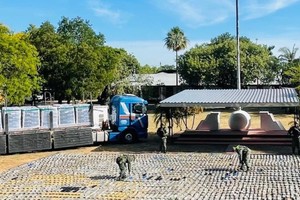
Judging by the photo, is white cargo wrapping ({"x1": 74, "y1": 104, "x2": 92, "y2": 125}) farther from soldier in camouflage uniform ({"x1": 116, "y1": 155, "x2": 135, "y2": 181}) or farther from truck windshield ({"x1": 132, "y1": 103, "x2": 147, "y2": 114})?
soldier in camouflage uniform ({"x1": 116, "y1": 155, "x2": 135, "y2": 181})

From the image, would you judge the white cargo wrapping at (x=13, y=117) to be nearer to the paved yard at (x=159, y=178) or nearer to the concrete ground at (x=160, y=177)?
the concrete ground at (x=160, y=177)

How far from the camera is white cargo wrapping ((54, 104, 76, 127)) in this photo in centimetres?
2462

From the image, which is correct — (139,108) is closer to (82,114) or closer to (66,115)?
(82,114)

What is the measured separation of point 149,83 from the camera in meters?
63.2

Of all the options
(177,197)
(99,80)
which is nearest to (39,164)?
(177,197)

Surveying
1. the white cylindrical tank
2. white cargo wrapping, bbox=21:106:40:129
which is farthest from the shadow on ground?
white cargo wrapping, bbox=21:106:40:129

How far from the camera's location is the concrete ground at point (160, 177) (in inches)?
536

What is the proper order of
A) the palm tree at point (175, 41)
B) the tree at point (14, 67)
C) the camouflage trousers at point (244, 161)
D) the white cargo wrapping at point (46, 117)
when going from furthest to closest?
the palm tree at point (175, 41)
the tree at point (14, 67)
the white cargo wrapping at point (46, 117)
the camouflage trousers at point (244, 161)

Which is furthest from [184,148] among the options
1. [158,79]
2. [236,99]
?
[158,79]

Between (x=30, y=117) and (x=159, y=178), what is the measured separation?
34.2ft

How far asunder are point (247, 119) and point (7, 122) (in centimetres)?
1318

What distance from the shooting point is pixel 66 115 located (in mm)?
24797

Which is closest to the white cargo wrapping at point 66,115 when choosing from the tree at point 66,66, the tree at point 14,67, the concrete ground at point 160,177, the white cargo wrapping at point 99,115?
the white cargo wrapping at point 99,115

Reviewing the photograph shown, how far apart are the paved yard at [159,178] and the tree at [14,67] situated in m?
13.2
